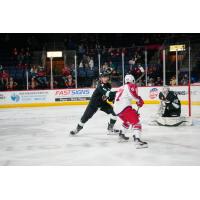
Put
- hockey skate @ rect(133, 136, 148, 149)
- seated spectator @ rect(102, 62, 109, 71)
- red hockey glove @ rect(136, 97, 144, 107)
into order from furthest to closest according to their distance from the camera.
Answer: seated spectator @ rect(102, 62, 109, 71), hockey skate @ rect(133, 136, 148, 149), red hockey glove @ rect(136, 97, 144, 107)

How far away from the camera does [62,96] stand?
7.81m

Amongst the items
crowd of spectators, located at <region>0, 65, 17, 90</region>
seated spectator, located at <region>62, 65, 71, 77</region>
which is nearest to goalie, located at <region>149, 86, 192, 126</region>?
seated spectator, located at <region>62, 65, 71, 77</region>

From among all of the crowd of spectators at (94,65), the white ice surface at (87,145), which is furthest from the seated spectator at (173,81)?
the white ice surface at (87,145)

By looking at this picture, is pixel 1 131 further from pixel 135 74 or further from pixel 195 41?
pixel 195 41

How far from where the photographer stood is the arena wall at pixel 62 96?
6.96 metres

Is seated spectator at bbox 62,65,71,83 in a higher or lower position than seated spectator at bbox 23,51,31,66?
lower

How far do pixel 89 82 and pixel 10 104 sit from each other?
6.02ft

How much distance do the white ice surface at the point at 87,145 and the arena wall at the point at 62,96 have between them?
83 centimetres

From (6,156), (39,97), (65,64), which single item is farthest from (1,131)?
(39,97)

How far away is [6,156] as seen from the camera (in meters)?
4.17

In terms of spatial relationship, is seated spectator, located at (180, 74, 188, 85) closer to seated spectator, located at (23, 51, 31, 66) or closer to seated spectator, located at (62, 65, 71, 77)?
seated spectator, located at (62, 65, 71, 77)

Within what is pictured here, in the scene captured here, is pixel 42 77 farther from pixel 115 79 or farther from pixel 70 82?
pixel 115 79

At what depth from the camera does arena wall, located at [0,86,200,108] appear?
6965 millimetres

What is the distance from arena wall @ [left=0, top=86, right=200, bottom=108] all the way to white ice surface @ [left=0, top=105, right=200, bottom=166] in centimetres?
83
